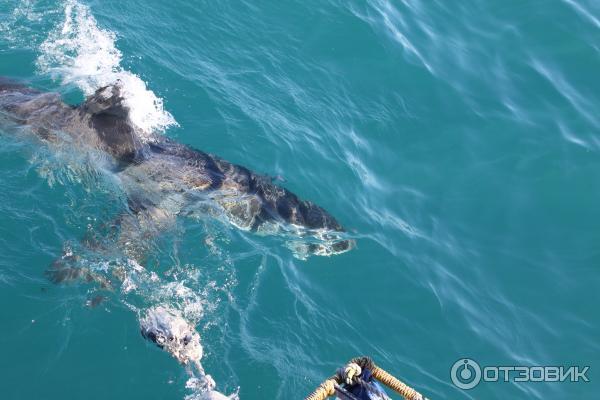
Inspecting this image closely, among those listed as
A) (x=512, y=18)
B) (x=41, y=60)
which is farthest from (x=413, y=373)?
(x=512, y=18)

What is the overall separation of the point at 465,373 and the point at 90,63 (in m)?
8.59

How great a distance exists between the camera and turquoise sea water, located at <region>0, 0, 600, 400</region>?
9547 mm

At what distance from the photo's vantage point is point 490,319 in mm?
12305

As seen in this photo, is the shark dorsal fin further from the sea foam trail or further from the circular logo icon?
the circular logo icon

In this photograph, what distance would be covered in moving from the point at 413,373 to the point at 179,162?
4957 mm

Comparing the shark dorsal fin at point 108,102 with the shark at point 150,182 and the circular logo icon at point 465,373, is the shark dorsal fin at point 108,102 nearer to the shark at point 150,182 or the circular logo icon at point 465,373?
the shark at point 150,182

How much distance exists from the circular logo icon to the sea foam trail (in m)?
6.31

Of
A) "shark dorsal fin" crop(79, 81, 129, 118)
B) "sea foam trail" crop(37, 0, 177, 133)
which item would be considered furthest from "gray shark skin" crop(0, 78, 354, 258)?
"sea foam trail" crop(37, 0, 177, 133)

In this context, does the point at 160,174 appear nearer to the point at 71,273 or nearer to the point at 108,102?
the point at 108,102

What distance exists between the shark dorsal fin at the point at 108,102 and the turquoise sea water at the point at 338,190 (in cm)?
90

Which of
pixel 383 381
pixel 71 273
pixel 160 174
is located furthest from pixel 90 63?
pixel 383 381

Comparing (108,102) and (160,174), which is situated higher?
(108,102)

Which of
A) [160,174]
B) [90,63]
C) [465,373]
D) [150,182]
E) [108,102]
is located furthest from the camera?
[90,63]

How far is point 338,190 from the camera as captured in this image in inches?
546
